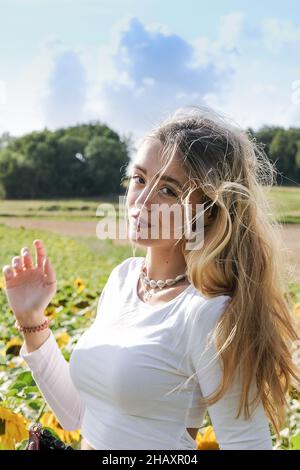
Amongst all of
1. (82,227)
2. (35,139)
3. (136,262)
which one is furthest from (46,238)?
(136,262)

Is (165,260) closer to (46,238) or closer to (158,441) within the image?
(158,441)

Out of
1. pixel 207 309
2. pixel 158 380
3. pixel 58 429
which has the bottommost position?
pixel 58 429

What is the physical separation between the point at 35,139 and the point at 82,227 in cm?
394

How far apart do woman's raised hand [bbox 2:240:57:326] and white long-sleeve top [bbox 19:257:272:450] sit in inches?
4.6

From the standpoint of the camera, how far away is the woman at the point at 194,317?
0.94 m

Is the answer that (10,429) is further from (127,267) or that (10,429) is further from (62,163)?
(62,163)

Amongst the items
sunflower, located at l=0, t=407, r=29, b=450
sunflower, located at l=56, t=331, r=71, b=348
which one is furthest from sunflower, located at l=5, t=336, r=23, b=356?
sunflower, located at l=0, t=407, r=29, b=450

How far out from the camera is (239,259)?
0.99 m

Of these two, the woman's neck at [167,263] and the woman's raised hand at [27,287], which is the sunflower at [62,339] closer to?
the woman's raised hand at [27,287]

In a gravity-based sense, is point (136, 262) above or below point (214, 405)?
above

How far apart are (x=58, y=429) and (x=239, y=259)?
0.56m

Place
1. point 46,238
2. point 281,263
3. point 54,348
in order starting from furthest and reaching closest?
point 46,238 → point 54,348 → point 281,263

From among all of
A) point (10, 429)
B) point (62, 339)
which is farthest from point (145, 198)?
point (62, 339)

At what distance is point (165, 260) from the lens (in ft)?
3.55
